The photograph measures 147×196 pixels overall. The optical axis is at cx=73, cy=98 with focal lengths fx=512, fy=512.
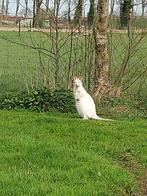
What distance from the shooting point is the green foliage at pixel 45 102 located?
12.1m

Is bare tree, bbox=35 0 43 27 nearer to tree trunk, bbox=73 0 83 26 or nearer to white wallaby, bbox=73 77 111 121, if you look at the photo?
tree trunk, bbox=73 0 83 26

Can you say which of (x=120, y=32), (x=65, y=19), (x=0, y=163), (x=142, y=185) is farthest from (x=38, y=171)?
(x=120, y=32)

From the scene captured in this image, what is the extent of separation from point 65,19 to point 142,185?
7.76 metres

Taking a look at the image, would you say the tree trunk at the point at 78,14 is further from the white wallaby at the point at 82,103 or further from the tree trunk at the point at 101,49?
the white wallaby at the point at 82,103

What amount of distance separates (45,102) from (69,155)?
4485mm

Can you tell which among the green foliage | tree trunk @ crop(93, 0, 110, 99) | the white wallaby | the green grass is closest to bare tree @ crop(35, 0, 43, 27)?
tree trunk @ crop(93, 0, 110, 99)

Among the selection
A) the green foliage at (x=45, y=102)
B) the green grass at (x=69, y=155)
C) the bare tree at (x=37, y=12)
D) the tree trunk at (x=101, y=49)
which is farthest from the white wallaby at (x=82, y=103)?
the bare tree at (x=37, y=12)

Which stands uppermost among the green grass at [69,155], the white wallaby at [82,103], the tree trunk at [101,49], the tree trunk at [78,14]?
the tree trunk at [78,14]

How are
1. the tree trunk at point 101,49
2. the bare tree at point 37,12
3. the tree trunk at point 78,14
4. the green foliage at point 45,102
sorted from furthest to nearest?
1. the tree trunk at point 78,14
2. the tree trunk at point 101,49
3. the bare tree at point 37,12
4. the green foliage at point 45,102

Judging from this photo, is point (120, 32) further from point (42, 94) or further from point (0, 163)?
point (0, 163)

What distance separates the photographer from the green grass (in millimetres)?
6305

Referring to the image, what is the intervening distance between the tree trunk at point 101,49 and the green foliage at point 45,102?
68.2 inches

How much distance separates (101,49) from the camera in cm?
1385

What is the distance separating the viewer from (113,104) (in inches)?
518
